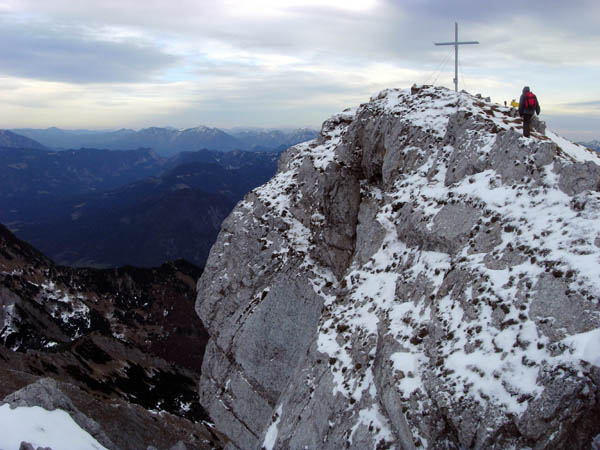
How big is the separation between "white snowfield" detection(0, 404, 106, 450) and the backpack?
2891 centimetres

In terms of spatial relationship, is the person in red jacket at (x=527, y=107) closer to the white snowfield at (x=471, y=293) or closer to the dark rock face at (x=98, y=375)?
the white snowfield at (x=471, y=293)

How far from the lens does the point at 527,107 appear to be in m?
23.0

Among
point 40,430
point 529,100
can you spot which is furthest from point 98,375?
point 529,100

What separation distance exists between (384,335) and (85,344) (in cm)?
11237

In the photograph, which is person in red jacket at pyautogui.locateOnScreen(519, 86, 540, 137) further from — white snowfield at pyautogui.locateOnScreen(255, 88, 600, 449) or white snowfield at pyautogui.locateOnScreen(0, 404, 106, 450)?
white snowfield at pyautogui.locateOnScreen(0, 404, 106, 450)

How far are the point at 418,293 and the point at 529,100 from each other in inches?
476

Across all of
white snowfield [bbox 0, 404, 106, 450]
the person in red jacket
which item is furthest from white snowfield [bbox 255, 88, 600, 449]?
→ white snowfield [bbox 0, 404, 106, 450]

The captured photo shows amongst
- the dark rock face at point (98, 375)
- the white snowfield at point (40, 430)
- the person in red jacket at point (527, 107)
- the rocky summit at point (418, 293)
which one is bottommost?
the dark rock face at point (98, 375)

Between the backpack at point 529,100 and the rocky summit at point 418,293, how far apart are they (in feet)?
6.36

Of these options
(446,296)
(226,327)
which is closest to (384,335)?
(446,296)

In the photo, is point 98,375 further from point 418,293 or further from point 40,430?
point 418,293

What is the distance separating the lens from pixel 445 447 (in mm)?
14836

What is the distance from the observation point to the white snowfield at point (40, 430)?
63.8 ft

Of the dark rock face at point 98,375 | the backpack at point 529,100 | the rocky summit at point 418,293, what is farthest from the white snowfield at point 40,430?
the backpack at point 529,100
